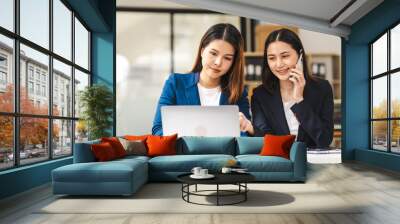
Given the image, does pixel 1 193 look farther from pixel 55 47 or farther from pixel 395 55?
pixel 395 55

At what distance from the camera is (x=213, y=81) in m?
8.14

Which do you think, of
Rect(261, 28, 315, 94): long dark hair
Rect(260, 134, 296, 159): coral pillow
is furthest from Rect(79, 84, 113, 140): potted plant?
Rect(261, 28, 315, 94): long dark hair

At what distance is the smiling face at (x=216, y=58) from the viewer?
26.7ft

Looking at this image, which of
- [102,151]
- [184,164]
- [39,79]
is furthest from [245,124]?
[39,79]

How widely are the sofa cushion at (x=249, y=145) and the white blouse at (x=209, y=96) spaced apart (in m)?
1.57

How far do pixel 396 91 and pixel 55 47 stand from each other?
6.52 m

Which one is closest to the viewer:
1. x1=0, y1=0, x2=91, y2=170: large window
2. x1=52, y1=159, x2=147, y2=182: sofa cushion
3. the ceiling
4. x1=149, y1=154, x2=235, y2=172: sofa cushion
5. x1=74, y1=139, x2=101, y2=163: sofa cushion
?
x1=52, y1=159, x2=147, y2=182: sofa cushion

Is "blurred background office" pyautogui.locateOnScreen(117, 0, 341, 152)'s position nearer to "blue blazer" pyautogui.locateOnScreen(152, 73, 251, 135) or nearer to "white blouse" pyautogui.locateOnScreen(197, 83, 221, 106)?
"blue blazer" pyautogui.locateOnScreen(152, 73, 251, 135)

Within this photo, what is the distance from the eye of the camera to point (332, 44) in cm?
885

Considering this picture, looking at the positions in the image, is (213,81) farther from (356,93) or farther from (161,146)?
(356,93)

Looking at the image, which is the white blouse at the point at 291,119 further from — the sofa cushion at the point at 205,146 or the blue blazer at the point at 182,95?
the sofa cushion at the point at 205,146

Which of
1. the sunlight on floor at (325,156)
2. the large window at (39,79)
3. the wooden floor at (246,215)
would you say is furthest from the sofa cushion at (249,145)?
the large window at (39,79)

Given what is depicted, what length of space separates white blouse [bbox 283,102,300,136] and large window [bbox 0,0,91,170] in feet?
14.1

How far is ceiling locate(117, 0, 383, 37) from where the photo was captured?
7.90 metres
